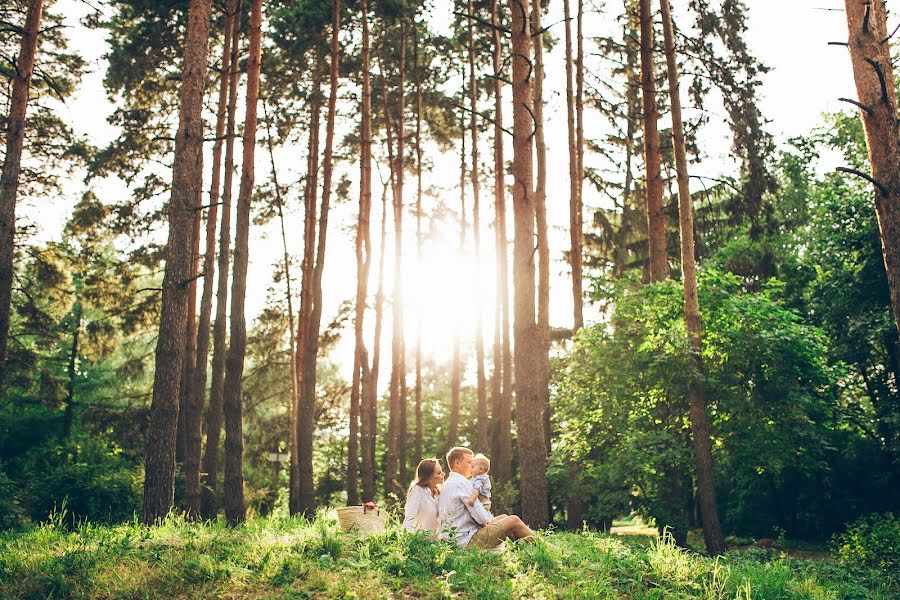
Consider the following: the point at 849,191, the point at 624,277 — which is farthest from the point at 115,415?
the point at 849,191

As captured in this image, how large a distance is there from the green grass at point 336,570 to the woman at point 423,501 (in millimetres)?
876

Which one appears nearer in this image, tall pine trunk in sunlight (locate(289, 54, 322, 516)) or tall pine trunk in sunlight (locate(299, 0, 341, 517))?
tall pine trunk in sunlight (locate(299, 0, 341, 517))

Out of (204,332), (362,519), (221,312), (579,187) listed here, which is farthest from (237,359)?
(579,187)

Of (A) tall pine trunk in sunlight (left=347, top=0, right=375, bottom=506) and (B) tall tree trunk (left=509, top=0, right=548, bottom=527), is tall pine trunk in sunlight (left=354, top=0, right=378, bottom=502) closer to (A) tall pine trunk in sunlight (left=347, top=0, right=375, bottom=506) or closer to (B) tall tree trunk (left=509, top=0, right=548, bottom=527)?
(A) tall pine trunk in sunlight (left=347, top=0, right=375, bottom=506)

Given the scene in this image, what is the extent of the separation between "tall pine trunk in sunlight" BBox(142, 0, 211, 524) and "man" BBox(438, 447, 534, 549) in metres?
3.95

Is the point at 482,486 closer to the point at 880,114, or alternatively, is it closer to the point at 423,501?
the point at 423,501

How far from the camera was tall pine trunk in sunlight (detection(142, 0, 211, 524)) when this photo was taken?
9.29 m

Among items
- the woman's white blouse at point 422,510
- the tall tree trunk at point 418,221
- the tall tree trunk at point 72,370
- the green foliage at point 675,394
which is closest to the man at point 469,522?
the woman's white blouse at point 422,510

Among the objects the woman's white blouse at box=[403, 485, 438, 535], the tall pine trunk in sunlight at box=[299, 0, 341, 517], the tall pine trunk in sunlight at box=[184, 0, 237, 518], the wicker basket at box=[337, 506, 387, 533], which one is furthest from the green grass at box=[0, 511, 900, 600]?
the tall pine trunk in sunlight at box=[299, 0, 341, 517]

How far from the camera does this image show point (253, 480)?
26609 mm

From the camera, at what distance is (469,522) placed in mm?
Result: 7484

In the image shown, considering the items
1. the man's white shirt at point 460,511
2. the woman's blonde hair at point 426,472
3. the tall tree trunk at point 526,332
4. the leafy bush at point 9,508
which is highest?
the tall tree trunk at point 526,332

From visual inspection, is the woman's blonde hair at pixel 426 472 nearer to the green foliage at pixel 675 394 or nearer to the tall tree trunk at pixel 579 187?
the green foliage at pixel 675 394

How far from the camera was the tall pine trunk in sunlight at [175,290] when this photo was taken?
366 inches
